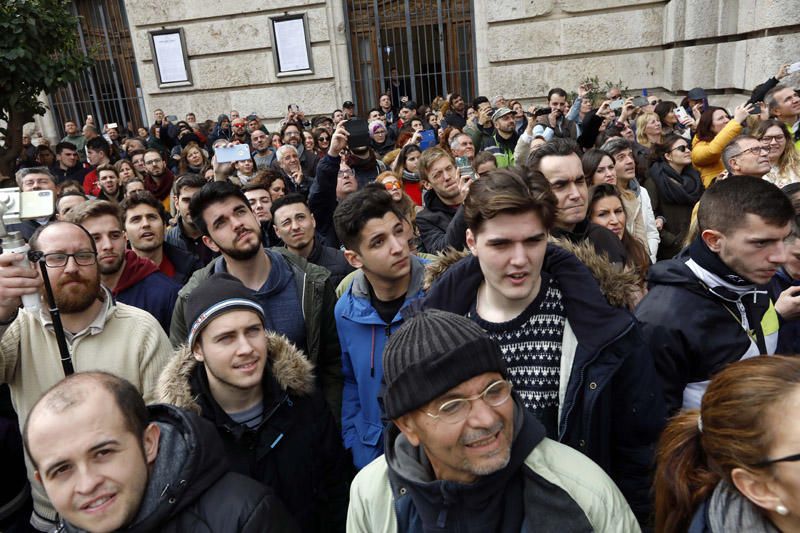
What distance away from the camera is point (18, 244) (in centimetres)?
191

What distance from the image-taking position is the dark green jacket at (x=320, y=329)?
289cm

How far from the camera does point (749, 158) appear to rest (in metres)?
3.84

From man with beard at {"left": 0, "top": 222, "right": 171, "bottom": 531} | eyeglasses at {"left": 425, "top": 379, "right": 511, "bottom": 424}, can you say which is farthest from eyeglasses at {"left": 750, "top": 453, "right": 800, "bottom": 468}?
man with beard at {"left": 0, "top": 222, "right": 171, "bottom": 531}

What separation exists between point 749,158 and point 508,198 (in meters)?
2.78

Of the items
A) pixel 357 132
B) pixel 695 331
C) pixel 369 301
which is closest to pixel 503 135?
pixel 357 132

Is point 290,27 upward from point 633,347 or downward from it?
upward

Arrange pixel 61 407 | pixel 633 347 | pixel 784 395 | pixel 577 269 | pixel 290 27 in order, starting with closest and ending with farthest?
1. pixel 784 395
2. pixel 61 407
3. pixel 633 347
4. pixel 577 269
5. pixel 290 27

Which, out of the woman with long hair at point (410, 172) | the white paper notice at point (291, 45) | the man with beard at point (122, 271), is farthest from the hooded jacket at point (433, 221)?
the white paper notice at point (291, 45)

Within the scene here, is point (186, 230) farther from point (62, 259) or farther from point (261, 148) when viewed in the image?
point (261, 148)

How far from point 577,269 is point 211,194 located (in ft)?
6.88

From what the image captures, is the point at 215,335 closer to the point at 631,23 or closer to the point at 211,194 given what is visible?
the point at 211,194

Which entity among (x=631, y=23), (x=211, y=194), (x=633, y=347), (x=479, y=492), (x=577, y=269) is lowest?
(x=479, y=492)

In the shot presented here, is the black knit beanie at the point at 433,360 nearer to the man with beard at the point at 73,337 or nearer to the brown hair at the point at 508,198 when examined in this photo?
the brown hair at the point at 508,198

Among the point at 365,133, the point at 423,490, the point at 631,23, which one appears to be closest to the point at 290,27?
the point at 631,23
